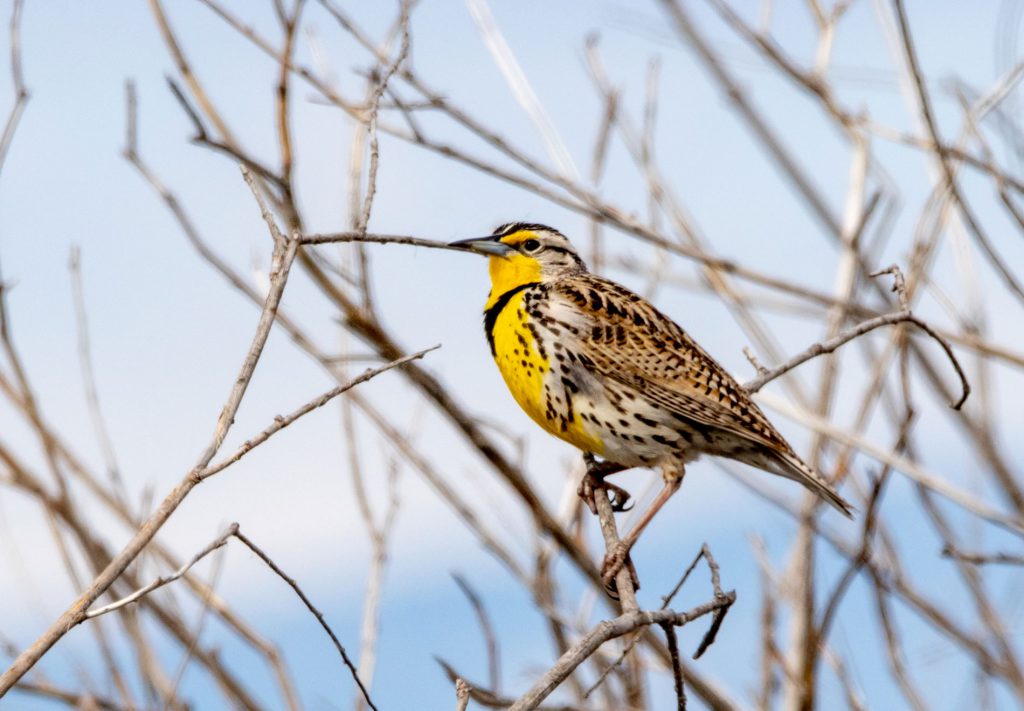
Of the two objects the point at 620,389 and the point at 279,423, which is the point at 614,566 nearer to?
the point at 620,389

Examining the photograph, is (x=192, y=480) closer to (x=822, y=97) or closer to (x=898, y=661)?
(x=898, y=661)

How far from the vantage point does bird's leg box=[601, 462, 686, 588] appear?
2795mm

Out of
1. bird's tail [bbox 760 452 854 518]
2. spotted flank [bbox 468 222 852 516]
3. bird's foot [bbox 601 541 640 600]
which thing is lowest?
→ bird's foot [bbox 601 541 640 600]

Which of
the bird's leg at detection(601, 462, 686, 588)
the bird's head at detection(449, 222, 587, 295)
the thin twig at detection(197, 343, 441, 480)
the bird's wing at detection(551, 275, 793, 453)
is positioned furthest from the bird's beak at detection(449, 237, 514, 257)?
the thin twig at detection(197, 343, 441, 480)

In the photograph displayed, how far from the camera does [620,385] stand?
312 cm

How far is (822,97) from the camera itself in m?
Result: 3.82

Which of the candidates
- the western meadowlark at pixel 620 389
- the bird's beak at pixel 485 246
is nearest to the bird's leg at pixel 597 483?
the western meadowlark at pixel 620 389

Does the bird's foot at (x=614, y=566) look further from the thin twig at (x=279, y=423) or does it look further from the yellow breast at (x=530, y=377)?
the thin twig at (x=279, y=423)

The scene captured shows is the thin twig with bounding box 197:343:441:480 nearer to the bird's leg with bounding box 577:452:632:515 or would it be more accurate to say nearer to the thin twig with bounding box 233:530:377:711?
the thin twig with bounding box 233:530:377:711

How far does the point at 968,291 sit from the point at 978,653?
1.08 m

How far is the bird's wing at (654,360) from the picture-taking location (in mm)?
3068

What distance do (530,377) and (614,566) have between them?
1.77 feet

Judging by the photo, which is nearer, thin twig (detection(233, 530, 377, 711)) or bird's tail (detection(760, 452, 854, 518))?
thin twig (detection(233, 530, 377, 711))

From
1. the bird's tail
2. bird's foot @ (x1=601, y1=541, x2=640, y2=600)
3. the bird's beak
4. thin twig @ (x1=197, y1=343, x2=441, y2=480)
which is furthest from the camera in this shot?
the bird's beak
